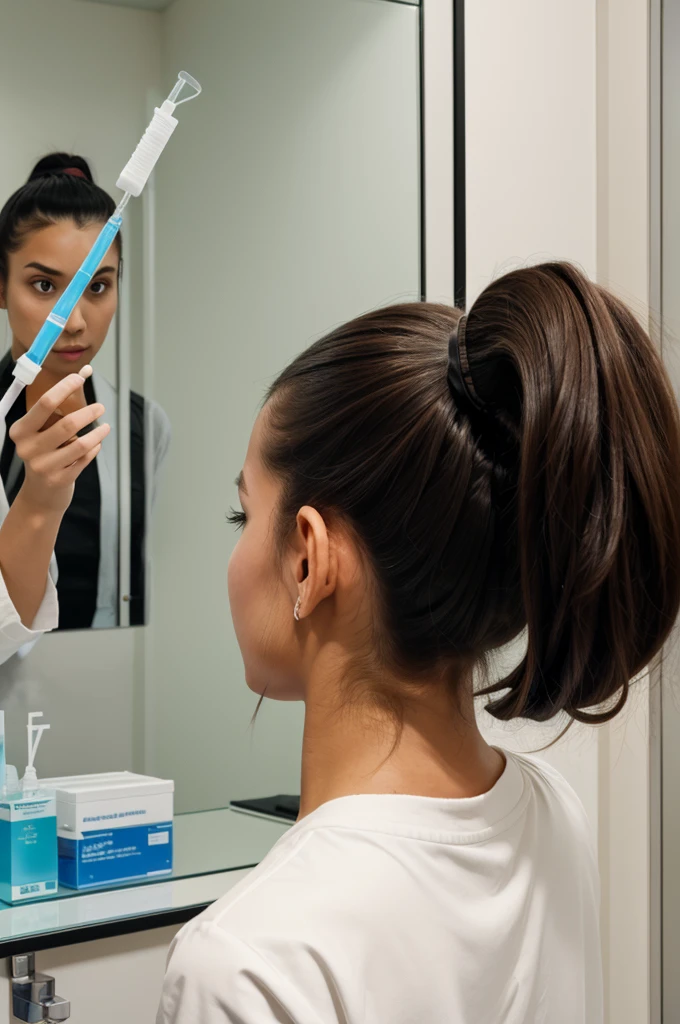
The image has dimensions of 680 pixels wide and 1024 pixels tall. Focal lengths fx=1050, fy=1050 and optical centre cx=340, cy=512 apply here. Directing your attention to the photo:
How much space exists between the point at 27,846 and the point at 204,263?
72 centimetres

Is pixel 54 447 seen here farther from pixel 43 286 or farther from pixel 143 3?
pixel 143 3

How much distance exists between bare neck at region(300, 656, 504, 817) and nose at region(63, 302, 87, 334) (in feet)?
2.17

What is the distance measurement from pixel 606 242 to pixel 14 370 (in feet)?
3.15

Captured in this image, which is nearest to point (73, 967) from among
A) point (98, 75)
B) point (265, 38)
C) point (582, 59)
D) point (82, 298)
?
point (82, 298)

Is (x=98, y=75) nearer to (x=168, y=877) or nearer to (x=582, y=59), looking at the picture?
(x=582, y=59)

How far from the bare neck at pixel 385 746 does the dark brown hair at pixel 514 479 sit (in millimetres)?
31

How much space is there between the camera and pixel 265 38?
135cm

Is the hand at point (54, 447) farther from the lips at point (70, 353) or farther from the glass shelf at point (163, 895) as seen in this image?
the glass shelf at point (163, 895)

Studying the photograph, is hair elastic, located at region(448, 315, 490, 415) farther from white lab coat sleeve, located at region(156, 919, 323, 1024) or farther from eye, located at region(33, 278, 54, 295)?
eye, located at region(33, 278, 54, 295)

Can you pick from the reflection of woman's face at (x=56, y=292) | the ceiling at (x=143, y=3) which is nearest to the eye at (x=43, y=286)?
the reflection of woman's face at (x=56, y=292)

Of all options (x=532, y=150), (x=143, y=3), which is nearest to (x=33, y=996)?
(x=143, y=3)

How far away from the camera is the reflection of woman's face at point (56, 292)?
115cm

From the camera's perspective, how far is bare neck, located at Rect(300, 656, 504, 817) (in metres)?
0.62

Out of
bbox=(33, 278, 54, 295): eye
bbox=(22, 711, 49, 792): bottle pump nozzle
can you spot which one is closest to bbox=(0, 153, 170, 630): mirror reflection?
bbox=(33, 278, 54, 295): eye
